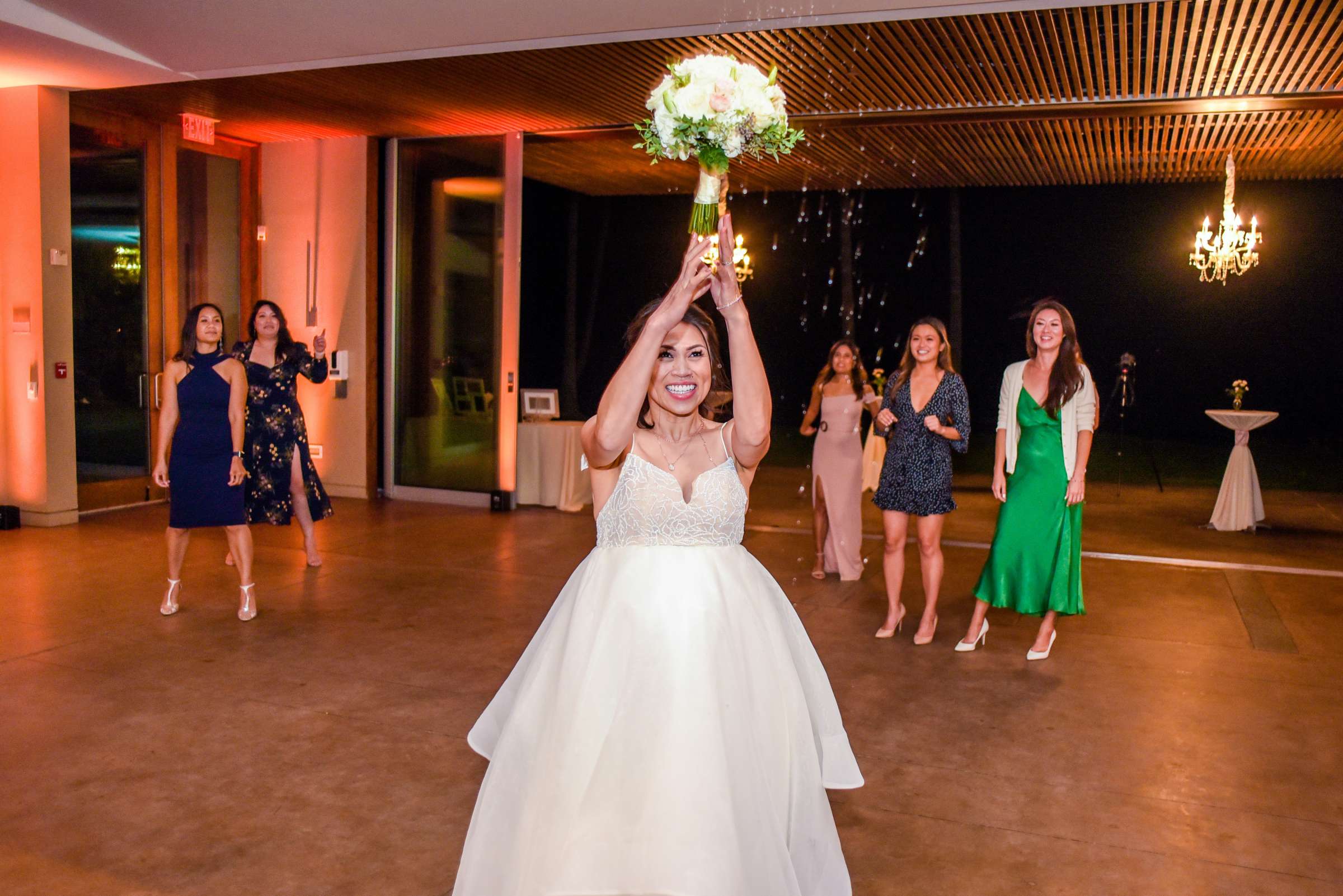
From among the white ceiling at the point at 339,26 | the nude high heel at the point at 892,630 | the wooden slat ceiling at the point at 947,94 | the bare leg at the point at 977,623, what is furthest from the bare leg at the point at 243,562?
the bare leg at the point at 977,623

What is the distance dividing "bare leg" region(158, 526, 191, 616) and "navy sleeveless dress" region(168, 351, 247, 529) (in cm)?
9

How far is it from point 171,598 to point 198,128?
5.34 m

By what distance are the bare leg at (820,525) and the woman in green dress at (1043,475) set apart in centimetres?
186

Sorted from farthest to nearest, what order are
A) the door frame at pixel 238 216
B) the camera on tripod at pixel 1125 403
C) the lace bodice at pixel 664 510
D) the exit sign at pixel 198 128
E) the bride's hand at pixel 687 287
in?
the camera on tripod at pixel 1125 403
the door frame at pixel 238 216
the exit sign at pixel 198 128
the lace bodice at pixel 664 510
the bride's hand at pixel 687 287

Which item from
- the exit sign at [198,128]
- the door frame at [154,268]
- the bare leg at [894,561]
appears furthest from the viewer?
the exit sign at [198,128]

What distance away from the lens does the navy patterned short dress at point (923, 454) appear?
542 centimetres

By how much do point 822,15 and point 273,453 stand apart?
4.22 metres

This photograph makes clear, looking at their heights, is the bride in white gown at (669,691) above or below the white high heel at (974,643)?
above

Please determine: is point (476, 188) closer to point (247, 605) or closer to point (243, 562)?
point (243, 562)

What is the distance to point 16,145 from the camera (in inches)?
314

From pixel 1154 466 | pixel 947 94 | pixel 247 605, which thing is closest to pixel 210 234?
pixel 247 605

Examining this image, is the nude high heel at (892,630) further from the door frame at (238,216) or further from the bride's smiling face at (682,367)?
the door frame at (238,216)

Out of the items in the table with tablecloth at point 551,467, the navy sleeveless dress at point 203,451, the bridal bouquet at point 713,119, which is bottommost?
the table with tablecloth at point 551,467

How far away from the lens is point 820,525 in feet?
23.1
